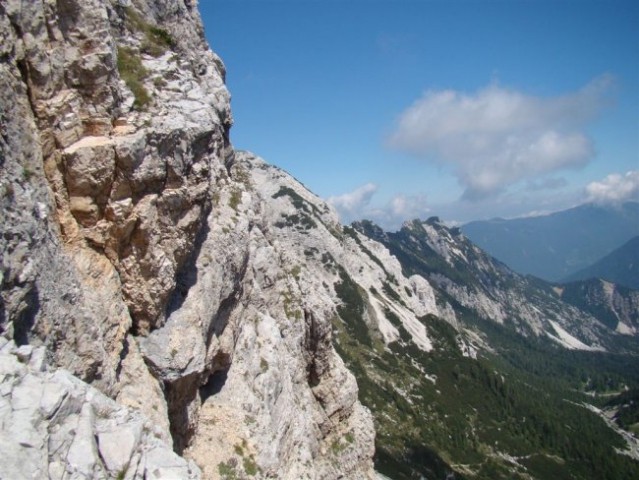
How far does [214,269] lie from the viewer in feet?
100

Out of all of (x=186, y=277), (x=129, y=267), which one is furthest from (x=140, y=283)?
(x=186, y=277)

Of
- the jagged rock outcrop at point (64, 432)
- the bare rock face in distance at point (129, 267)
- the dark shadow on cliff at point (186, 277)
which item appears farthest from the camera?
the dark shadow on cliff at point (186, 277)

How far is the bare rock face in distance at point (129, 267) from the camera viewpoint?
46.6 ft

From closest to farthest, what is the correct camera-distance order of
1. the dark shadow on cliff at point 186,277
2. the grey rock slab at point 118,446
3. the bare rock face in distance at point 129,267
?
1. the grey rock slab at point 118,446
2. the bare rock face in distance at point 129,267
3. the dark shadow on cliff at point 186,277

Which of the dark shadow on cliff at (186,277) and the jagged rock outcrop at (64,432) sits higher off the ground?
the dark shadow on cliff at (186,277)

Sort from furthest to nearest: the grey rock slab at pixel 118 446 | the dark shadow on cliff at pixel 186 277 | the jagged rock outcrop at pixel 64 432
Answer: the dark shadow on cliff at pixel 186 277, the grey rock slab at pixel 118 446, the jagged rock outcrop at pixel 64 432

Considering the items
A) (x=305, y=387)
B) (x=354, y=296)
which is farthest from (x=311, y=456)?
(x=354, y=296)

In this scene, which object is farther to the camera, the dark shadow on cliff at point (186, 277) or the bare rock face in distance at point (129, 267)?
the dark shadow on cliff at point (186, 277)

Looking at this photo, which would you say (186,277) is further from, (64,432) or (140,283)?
(64,432)

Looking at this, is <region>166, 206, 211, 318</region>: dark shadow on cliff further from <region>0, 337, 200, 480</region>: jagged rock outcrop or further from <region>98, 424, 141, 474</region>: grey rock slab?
<region>98, 424, 141, 474</region>: grey rock slab

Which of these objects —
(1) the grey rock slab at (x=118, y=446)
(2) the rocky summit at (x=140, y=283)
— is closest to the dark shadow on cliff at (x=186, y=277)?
(2) the rocky summit at (x=140, y=283)

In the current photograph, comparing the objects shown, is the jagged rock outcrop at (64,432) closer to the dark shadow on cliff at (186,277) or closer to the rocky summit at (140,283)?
the rocky summit at (140,283)

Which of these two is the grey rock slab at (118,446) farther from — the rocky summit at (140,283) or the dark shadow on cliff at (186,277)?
the dark shadow on cliff at (186,277)

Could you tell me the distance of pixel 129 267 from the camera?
76.0 ft
